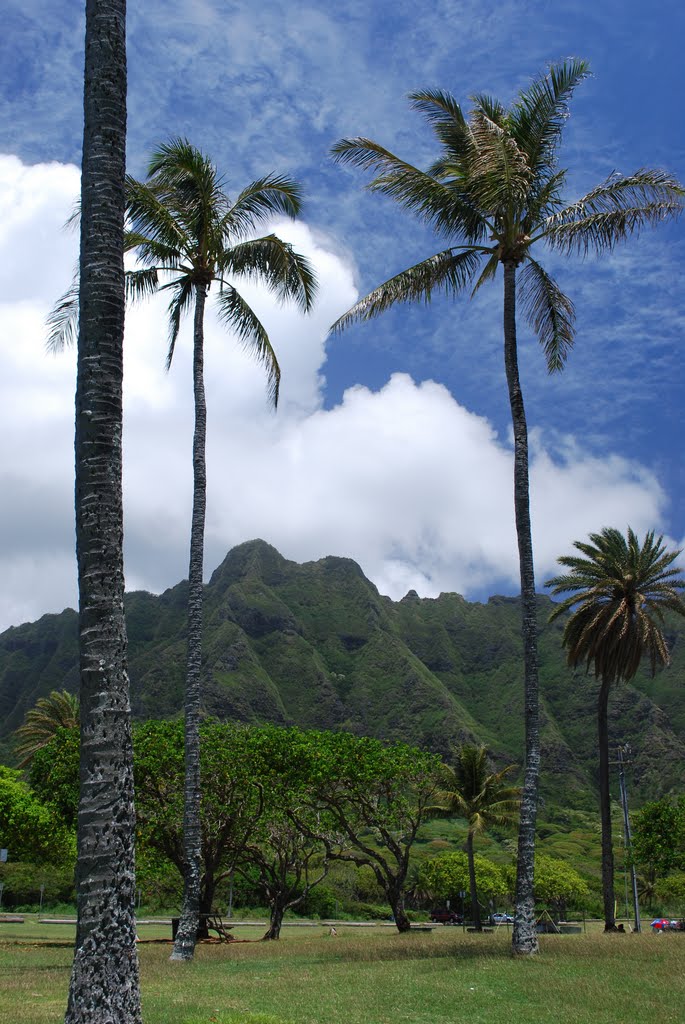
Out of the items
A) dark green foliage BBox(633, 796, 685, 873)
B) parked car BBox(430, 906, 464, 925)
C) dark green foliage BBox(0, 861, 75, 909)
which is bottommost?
parked car BBox(430, 906, 464, 925)

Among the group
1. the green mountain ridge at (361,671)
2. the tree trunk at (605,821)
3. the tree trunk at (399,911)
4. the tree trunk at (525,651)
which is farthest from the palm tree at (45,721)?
the green mountain ridge at (361,671)

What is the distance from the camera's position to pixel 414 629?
181250mm

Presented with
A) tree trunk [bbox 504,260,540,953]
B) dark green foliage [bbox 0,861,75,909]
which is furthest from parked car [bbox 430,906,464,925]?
tree trunk [bbox 504,260,540,953]

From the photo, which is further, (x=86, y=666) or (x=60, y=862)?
(x=60, y=862)

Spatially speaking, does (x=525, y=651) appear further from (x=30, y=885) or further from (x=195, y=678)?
(x=30, y=885)

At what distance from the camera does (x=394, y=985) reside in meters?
14.0

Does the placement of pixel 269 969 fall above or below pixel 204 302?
below

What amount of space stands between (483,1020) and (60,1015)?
4957mm

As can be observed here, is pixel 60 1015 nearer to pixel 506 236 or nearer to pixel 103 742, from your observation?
pixel 103 742

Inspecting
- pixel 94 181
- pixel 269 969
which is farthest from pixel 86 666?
pixel 269 969

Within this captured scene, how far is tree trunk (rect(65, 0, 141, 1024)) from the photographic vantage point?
6621mm

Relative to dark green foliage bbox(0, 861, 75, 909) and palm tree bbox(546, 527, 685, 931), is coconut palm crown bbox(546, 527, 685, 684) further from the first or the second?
dark green foliage bbox(0, 861, 75, 909)

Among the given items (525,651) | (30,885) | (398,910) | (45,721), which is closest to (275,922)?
(398,910)

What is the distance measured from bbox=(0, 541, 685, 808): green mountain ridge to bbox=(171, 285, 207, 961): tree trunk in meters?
98.8
